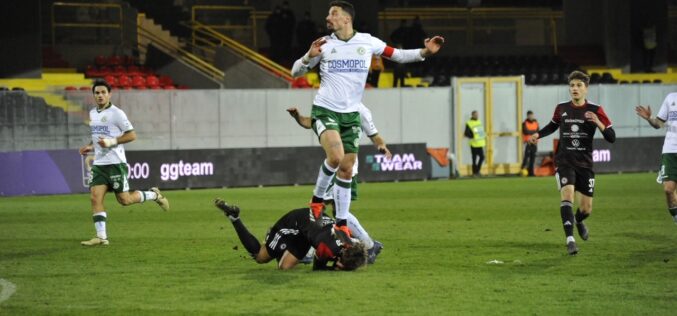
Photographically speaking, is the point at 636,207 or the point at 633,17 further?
the point at 633,17

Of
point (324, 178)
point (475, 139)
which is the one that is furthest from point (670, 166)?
point (475, 139)

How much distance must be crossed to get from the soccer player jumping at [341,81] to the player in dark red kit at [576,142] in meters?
2.32

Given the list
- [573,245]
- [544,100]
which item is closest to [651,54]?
[544,100]

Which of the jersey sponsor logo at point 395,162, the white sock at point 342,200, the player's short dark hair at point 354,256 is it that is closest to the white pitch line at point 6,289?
the player's short dark hair at point 354,256

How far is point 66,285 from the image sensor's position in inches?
443

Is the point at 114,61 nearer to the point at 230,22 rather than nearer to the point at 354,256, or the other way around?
the point at 230,22

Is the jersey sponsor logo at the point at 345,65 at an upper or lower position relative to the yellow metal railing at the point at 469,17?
lower

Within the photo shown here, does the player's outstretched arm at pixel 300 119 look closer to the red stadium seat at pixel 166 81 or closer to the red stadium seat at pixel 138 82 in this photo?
the red stadium seat at pixel 138 82

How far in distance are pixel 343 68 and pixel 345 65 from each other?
0.14 ft

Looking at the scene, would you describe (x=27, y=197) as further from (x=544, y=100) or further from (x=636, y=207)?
(x=544, y=100)

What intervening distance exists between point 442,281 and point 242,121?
862 inches

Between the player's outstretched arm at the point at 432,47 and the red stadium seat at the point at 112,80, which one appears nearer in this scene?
the player's outstretched arm at the point at 432,47

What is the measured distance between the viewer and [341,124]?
12.9 meters

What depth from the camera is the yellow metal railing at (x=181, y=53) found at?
119 ft
